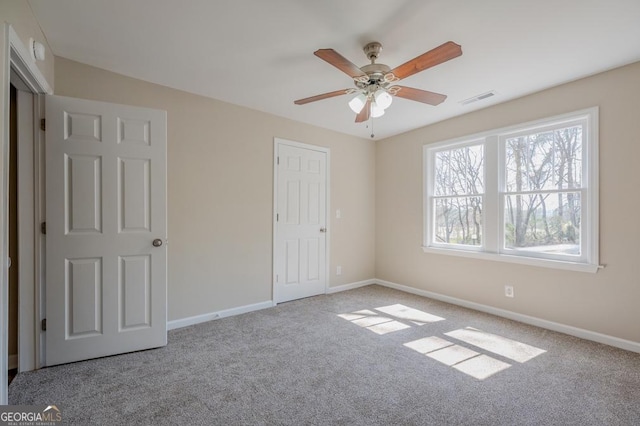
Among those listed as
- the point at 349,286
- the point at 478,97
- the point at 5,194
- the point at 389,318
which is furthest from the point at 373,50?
the point at 349,286

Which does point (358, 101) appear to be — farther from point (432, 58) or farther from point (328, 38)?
point (432, 58)

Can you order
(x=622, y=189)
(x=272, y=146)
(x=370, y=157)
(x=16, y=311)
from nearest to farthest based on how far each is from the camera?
(x=16, y=311) < (x=622, y=189) < (x=272, y=146) < (x=370, y=157)

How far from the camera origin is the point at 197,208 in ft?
10.7

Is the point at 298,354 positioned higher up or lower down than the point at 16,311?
lower down

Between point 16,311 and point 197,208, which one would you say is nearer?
point 16,311

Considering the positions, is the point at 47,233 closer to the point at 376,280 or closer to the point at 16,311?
the point at 16,311

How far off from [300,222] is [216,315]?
1.59m

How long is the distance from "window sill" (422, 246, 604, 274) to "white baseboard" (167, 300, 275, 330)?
7.92ft

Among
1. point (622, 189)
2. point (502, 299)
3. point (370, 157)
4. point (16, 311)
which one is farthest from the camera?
point (370, 157)

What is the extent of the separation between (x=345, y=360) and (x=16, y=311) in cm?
256

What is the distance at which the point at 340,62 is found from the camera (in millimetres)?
1960

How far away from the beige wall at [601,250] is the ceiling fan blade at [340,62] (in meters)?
2.18

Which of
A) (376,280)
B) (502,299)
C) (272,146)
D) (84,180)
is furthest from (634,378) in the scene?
(84,180)

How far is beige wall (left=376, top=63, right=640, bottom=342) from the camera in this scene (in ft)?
8.50
